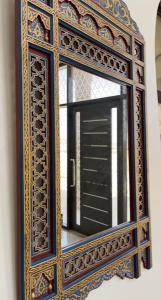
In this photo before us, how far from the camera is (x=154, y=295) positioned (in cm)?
125

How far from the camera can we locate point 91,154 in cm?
94

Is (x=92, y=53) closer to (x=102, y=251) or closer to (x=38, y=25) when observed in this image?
(x=38, y=25)

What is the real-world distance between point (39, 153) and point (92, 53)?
0.43 m

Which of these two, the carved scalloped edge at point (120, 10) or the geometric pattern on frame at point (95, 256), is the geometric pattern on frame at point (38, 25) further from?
the geometric pattern on frame at point (95, 256)

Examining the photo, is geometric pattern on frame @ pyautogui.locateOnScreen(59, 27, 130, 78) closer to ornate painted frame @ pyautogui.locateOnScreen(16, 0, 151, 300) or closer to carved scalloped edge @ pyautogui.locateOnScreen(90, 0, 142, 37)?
ornate painted frame @ pyautogui.locateOnScreen(16, 0, 151, 300)

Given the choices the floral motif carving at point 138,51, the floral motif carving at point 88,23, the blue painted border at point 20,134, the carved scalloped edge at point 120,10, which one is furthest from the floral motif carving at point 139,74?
the blue painted border at point 20,134

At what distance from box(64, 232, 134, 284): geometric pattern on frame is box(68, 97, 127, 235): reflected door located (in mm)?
63

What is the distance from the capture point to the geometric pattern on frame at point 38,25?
0.67 m

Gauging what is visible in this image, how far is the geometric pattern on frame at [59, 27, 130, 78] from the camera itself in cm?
80

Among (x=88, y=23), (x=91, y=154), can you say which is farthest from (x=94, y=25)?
(x=91, y=154)

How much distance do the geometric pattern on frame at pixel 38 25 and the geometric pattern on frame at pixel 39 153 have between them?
0.05 m

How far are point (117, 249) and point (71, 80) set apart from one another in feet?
2.14

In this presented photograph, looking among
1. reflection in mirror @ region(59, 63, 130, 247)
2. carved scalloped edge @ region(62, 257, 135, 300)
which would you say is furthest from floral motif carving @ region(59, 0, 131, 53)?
carved scalloped edge @ region(62, 257, 135, 300)

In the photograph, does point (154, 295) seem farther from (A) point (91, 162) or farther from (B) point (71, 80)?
(B) point (71, 80)
